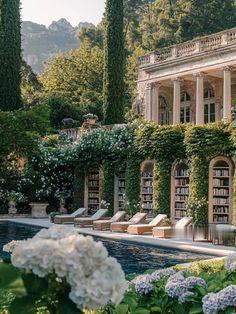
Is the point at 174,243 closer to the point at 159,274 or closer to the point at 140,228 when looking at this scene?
the point at 140,228

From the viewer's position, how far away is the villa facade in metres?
26.1

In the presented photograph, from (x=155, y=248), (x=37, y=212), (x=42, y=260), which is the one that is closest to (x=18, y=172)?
(x=37, y=212)

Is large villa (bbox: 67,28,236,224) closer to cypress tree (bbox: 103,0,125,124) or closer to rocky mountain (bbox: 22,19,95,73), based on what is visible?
cypress tree (bbox: 103,0,125,124)

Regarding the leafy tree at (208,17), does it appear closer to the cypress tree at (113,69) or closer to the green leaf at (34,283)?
the cypress tree at (113,69)

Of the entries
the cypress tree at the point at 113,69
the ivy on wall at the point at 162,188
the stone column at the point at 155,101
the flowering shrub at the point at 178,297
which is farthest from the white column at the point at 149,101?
the flowering shrub at the point at 178,297

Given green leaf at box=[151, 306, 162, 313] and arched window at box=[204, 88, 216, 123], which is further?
arched window at box=[204, 88, 216, 123]

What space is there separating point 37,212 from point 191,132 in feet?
34.0

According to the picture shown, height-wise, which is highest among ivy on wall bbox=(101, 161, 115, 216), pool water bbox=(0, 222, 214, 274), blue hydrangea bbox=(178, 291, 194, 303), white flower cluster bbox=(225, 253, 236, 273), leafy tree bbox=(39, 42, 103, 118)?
leafy tree bbox=(39, 42, 103, 118)

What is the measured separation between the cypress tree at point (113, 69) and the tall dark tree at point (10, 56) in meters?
5.43

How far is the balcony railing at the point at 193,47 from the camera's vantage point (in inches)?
1019

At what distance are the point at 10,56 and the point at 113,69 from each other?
6326 mm

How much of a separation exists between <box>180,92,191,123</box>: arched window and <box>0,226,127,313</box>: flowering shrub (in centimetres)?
2999

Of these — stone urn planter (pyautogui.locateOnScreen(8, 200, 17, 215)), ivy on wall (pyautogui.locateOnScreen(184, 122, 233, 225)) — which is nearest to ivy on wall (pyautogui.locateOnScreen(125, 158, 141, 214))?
ivy on wall (pyautogui.locateOnScreen(184, 122, 233, 225))

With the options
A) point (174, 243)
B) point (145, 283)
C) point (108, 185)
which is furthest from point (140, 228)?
point (145, 283)
